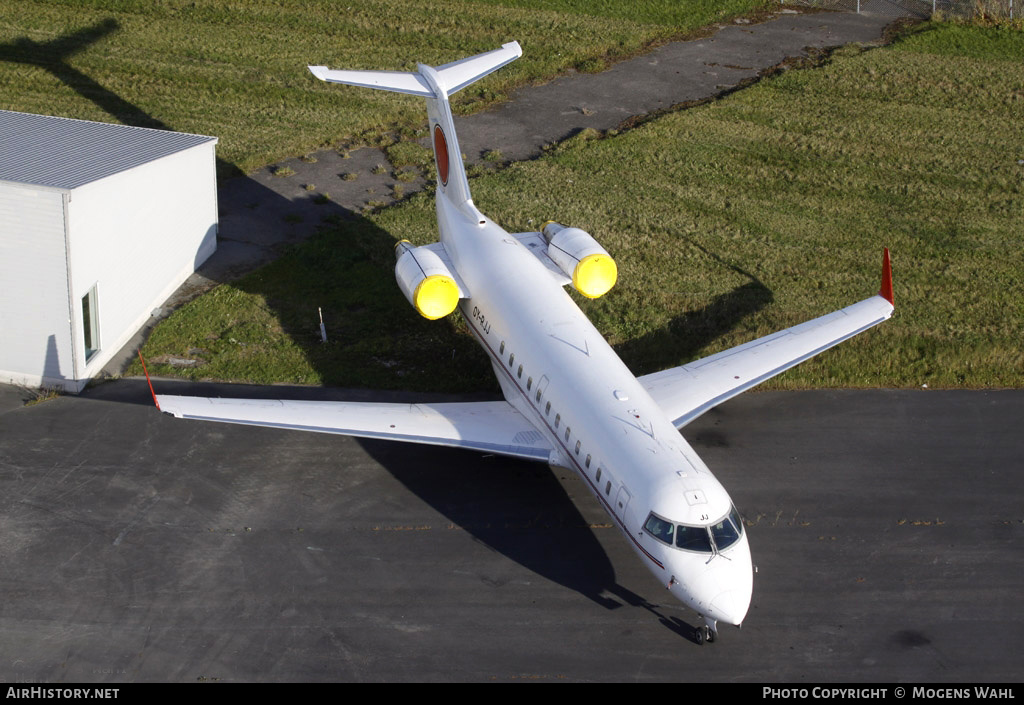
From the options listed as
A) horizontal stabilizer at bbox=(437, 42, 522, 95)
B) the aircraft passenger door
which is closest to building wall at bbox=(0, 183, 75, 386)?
horizontal stabilizer at bbox=(437, 42, 522, 95)

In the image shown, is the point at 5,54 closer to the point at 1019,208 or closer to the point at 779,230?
the point at 779,230

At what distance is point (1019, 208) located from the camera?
36719mm

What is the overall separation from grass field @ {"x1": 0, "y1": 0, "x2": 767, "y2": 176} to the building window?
1346 cm

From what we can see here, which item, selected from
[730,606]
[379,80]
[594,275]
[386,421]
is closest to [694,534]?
[730,606]

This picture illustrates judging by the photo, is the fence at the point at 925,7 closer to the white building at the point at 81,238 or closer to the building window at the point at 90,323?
the white building at the point at 81,238

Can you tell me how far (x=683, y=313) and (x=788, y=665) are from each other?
13335mm

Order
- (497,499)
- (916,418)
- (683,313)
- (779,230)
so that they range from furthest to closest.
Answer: (779,230)
(683,313)
(916,418)
(497,499)

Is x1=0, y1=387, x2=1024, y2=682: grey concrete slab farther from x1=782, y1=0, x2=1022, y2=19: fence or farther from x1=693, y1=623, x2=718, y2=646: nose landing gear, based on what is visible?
x1=782, y1=0, x2=1022, y2=19: fence

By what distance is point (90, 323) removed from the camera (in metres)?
25.5

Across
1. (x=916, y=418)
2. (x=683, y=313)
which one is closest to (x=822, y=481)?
(x=916, y=418)

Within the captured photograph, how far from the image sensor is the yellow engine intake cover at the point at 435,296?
78.8 feet

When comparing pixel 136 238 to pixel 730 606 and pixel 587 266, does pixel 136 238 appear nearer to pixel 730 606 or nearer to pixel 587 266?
pixel 587 266

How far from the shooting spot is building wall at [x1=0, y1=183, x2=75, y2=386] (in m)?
24.0

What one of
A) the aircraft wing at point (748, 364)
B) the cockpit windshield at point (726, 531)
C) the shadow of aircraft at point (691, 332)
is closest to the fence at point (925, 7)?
the shadow of aircraft at point (691, 332)
